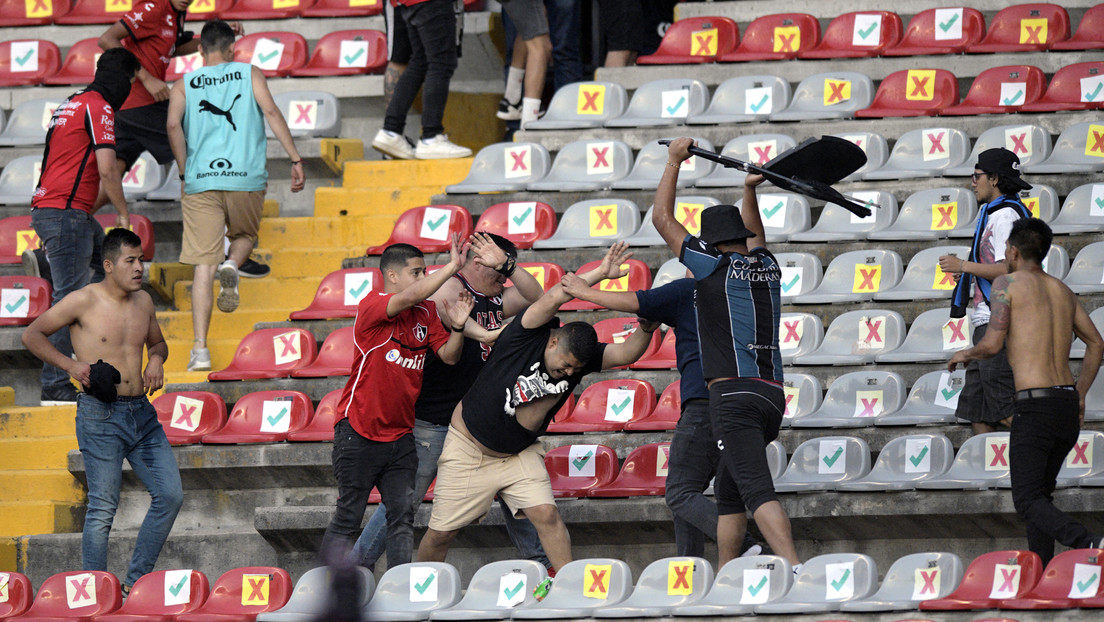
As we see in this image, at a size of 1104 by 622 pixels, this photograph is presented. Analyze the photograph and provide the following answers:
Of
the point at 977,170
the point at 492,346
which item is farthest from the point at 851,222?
the point at 492,346

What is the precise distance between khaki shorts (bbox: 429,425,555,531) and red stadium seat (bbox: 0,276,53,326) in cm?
354

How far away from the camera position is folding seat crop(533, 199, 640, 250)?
A: 27.3ft

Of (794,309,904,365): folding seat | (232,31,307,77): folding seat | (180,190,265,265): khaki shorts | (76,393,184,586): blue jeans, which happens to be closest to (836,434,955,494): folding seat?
(794,309,904,365): folding seat

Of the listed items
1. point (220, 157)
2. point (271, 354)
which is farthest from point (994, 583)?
point (220, 157)

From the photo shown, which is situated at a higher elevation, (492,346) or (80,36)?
(80,36)

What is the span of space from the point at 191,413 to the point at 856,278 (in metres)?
3.61

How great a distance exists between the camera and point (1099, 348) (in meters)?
6.10

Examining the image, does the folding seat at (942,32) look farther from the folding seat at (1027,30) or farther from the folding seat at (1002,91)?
the folding seat at (1002,91)

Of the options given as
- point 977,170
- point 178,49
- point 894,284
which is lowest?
point 894,284

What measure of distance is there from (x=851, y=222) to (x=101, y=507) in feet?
14.4

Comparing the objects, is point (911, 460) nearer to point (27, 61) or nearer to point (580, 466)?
point (580, 466)

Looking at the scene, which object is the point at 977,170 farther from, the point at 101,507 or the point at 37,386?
the point at 37,386

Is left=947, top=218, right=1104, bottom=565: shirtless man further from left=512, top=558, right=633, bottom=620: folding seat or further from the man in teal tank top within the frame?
the man in teal tank top

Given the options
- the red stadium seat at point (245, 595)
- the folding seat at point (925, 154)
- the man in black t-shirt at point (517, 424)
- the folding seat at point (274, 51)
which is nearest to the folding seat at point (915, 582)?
the man in black t-shirt at point (517, 424)
